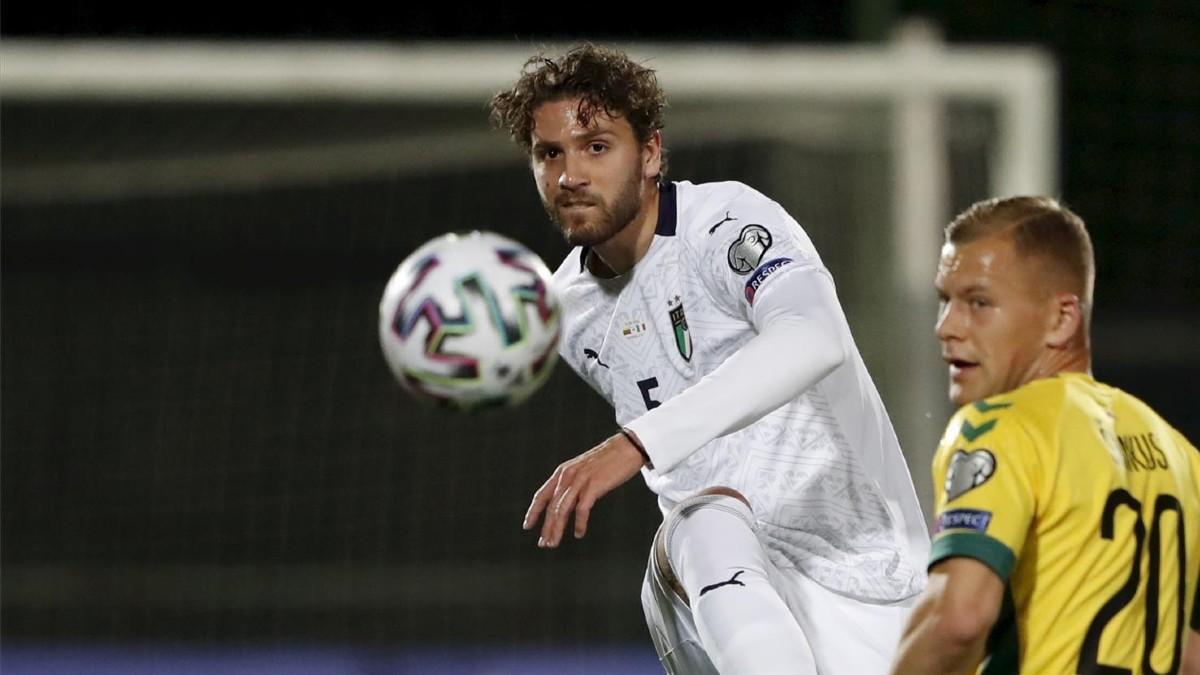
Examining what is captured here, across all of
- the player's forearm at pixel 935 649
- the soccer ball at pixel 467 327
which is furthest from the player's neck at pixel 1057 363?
the soccer ball at pixel 467 327

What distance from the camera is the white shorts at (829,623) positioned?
3.96 metres

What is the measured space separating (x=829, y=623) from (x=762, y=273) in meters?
0.85

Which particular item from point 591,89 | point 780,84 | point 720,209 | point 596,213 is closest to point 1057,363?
point 720,209

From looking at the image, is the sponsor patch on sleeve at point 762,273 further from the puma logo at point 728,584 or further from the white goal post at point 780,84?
the white goal post at point 780,84

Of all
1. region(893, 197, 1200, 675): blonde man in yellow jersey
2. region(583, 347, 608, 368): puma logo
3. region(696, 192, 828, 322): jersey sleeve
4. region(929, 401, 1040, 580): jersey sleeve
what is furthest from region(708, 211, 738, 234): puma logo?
region(929, 401, 1040, 580): jersey sleeve

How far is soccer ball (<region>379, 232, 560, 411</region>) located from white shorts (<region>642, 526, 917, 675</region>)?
74cm

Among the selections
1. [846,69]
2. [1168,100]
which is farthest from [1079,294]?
[1168,100]

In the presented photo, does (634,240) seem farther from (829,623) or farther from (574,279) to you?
(829,623)

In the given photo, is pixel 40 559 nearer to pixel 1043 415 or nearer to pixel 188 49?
pixel 188 49

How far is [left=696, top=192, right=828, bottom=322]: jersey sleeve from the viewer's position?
3.85 m

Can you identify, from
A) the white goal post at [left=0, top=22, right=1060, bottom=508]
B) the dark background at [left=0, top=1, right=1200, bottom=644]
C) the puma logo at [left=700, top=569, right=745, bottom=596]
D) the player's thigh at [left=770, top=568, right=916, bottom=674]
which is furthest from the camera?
the dark background at [left=0, top=1, right=1200, bottom=644]

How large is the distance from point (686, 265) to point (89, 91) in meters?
3.93

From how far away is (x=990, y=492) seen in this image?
8.57 ft

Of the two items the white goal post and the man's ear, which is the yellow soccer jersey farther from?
the white goal post
